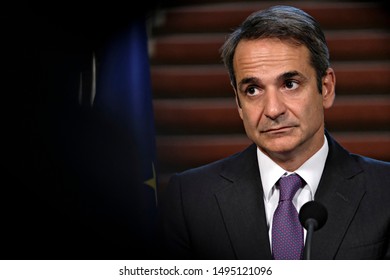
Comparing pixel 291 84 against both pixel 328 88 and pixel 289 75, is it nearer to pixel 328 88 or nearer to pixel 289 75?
pixel 289 75

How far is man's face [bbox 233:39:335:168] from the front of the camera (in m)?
1.30

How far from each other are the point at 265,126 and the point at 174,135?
32 cm

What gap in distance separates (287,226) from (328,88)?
0.34 metres

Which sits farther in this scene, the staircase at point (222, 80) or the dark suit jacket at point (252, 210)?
the staircase at point (222, 80)

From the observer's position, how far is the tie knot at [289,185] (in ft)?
4.37

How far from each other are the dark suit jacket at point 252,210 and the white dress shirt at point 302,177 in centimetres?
1

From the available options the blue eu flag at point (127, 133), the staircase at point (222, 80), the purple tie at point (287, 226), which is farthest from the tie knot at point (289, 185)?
the blue eu flag at point (127, 133)

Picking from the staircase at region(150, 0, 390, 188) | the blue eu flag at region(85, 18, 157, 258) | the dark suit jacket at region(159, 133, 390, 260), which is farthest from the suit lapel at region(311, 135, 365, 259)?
the blue eu flag at region(85, 18, 157, 258)

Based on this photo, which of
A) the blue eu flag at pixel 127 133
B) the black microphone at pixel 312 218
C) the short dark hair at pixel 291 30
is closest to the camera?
the black microphone at pixel 312 218

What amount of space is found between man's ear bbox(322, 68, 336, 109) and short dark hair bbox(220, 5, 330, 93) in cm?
2

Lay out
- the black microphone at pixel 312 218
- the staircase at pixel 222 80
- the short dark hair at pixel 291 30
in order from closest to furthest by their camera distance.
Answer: the black microphone at pixel 312 218 → the short dark hair at pixel 291 30 → the staircase at pixel 222 80

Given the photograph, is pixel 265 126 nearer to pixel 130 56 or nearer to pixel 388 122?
pixel 388 122

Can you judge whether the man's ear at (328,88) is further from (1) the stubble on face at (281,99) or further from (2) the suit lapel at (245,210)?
(2) the suit lapel at (245,210)

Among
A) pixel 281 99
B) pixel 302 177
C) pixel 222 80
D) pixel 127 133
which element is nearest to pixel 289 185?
pixel 302 177
